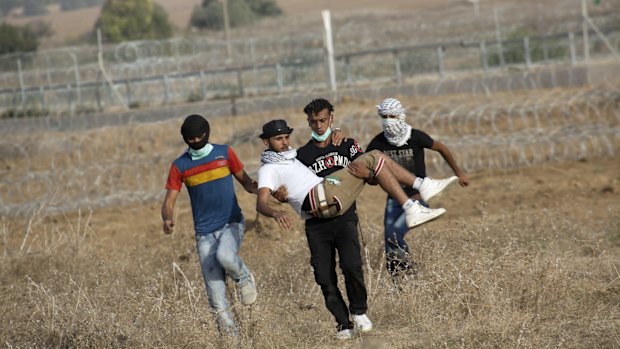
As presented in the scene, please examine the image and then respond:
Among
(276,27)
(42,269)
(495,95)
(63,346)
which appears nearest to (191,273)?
(42,269)

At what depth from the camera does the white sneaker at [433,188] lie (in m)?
7.79

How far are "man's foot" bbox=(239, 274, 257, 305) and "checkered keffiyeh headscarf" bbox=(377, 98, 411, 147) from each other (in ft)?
5.66

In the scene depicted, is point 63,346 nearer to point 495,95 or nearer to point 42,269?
point 42,269

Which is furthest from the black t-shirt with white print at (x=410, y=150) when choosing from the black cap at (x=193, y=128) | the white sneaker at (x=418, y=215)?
the black cap at (x=193, y=128)

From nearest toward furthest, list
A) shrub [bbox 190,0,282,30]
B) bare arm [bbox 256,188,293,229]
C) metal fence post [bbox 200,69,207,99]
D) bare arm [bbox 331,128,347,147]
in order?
bare arm [bbox 256,188,293,229], bare arm [bbox 331,128,347,147], metal fence post [bbox 200,69,207,99], shrub [bbox 190,0,282,30]

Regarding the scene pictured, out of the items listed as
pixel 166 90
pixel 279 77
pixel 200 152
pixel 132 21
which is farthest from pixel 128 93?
pixel 132 21

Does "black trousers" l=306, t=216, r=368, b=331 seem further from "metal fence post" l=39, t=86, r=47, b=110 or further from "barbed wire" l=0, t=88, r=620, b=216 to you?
"metal fence post" l=39, t=86, r=47, b=110

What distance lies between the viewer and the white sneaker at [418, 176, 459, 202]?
7.79 meters

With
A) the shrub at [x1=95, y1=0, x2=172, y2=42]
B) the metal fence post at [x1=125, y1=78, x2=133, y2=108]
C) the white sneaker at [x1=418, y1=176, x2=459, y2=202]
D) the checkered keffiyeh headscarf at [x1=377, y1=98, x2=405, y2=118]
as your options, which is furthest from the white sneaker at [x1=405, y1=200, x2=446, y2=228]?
the shrub at [x1=95, y1=0, x2=172, y2=42]

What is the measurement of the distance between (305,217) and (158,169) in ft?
39.4

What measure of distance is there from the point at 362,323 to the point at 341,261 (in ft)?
1.45

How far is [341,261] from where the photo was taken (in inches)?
301

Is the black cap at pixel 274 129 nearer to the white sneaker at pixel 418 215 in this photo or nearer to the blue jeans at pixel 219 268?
the blue jeans at pixel 219 268

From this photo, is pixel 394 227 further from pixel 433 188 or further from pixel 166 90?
pixel 166 90
